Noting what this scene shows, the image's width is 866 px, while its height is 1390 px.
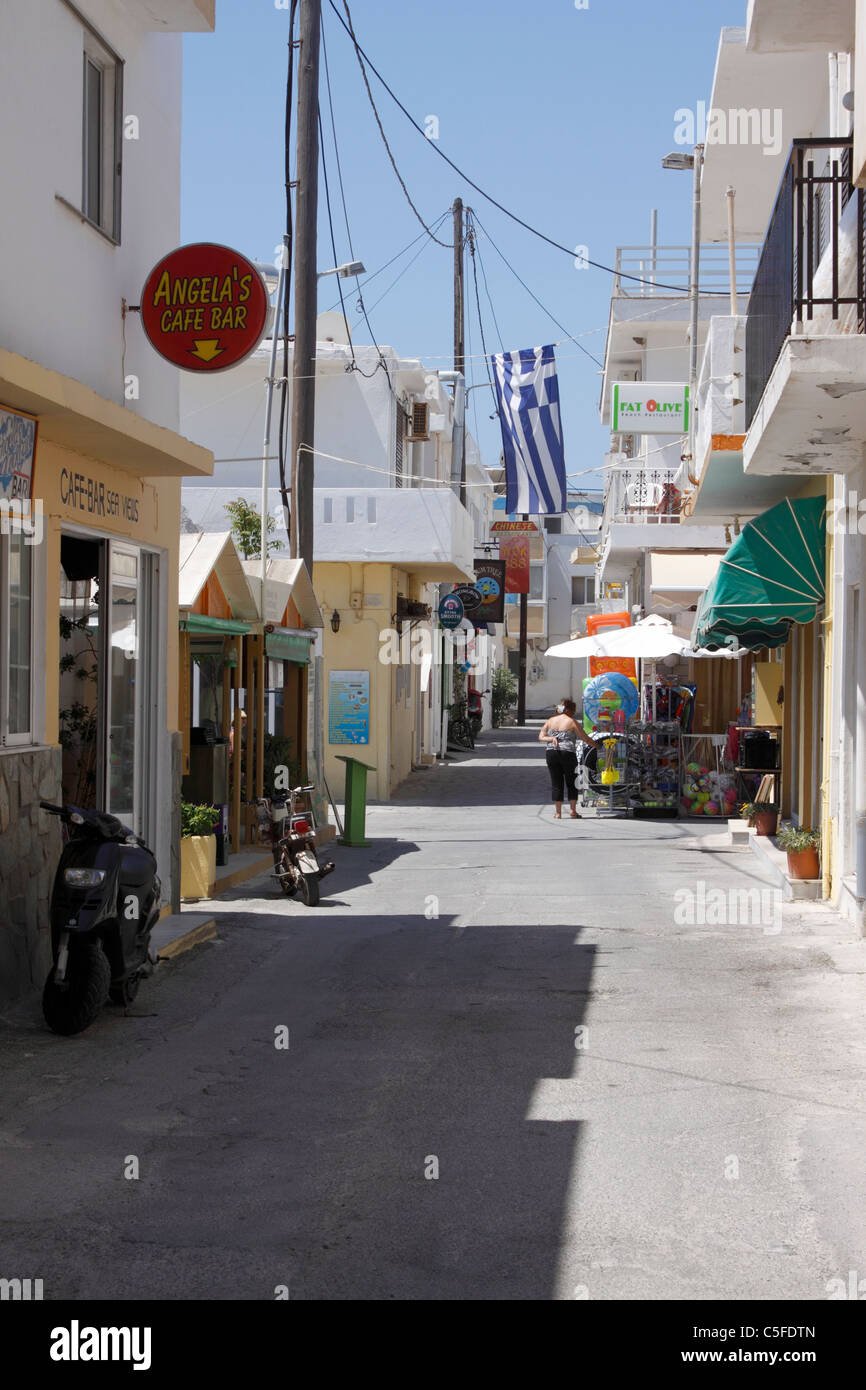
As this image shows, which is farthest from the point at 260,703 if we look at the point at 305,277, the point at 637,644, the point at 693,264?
the point at 693,264

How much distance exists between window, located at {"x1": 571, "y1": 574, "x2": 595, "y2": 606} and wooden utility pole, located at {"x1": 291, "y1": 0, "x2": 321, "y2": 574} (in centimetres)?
5414

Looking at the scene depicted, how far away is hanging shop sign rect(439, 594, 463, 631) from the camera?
33.2m

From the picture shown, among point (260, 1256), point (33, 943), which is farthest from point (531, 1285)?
point (33, 943)

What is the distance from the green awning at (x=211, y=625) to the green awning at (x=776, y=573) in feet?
14.8

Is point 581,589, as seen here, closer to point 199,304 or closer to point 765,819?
point 765,819

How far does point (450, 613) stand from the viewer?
109 feet

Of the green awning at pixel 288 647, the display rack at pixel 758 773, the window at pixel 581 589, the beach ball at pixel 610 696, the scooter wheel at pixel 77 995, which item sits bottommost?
the scooter wheel at pixel 77 995

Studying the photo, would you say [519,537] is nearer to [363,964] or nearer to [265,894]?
[265,894]

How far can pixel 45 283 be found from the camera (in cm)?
876

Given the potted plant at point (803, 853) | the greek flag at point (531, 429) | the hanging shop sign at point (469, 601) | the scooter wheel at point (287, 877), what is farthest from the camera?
the hanging shop sign at point (469, 601)

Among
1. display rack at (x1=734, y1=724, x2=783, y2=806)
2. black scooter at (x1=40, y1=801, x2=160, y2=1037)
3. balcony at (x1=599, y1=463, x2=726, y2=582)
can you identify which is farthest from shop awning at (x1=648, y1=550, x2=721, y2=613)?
black scooter at (x1=40, y1=801, x2=160, y2=1037)

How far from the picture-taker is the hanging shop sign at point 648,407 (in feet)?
91.9

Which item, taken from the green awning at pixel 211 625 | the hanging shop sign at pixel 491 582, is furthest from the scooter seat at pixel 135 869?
the hanging shop sign at pixel 491 582

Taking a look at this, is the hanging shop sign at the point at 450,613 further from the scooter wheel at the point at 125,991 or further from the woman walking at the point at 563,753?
the scooter wheel at the point at 125,991
